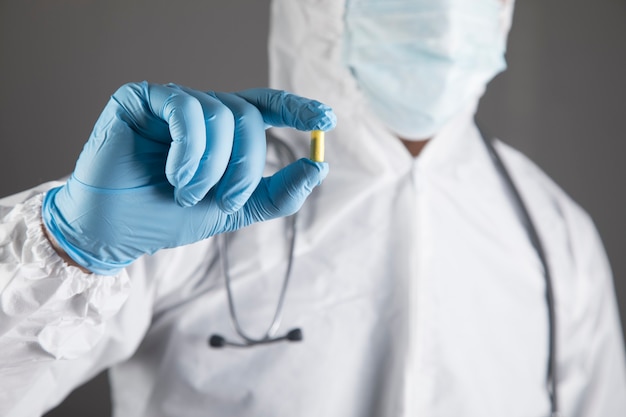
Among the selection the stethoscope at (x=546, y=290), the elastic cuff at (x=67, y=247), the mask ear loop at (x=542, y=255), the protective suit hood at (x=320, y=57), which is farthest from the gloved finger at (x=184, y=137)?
the mask ear loop at (x=542, y=255)

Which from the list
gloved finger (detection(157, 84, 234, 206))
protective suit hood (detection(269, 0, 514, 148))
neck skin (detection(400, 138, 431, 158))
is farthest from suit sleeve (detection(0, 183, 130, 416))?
neck skin (detection(400, 138, 431, 158))

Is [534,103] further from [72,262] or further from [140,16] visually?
[72,262]

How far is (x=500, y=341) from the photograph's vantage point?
97cm

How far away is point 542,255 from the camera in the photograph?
104 cm

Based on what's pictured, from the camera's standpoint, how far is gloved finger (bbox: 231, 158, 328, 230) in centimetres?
56

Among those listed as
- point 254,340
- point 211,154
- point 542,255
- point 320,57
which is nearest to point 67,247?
point 211,154

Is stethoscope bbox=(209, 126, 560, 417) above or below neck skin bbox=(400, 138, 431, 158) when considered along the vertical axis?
below

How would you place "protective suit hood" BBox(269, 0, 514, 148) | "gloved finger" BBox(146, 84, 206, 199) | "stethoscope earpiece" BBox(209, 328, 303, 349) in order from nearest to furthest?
"gloved finger" BBox(146, 84, 206, 199)
"stethoscope earpiece" BBox(209, 328, 303, 349)
"protective suit hood" BBox(269, 0, 514, 148)

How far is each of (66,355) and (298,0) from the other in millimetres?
618

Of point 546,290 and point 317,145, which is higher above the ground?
point 317,145

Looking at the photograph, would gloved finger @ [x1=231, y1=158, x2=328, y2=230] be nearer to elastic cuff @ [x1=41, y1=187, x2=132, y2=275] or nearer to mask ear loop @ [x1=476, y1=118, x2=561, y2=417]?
elastic cuff @ [x1=41, y1=187, x2=132, y2=275]

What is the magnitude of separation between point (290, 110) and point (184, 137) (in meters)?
0.11

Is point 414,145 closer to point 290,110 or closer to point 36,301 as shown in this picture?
point 290,110

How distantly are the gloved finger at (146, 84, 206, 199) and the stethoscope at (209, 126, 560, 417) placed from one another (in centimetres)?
35
